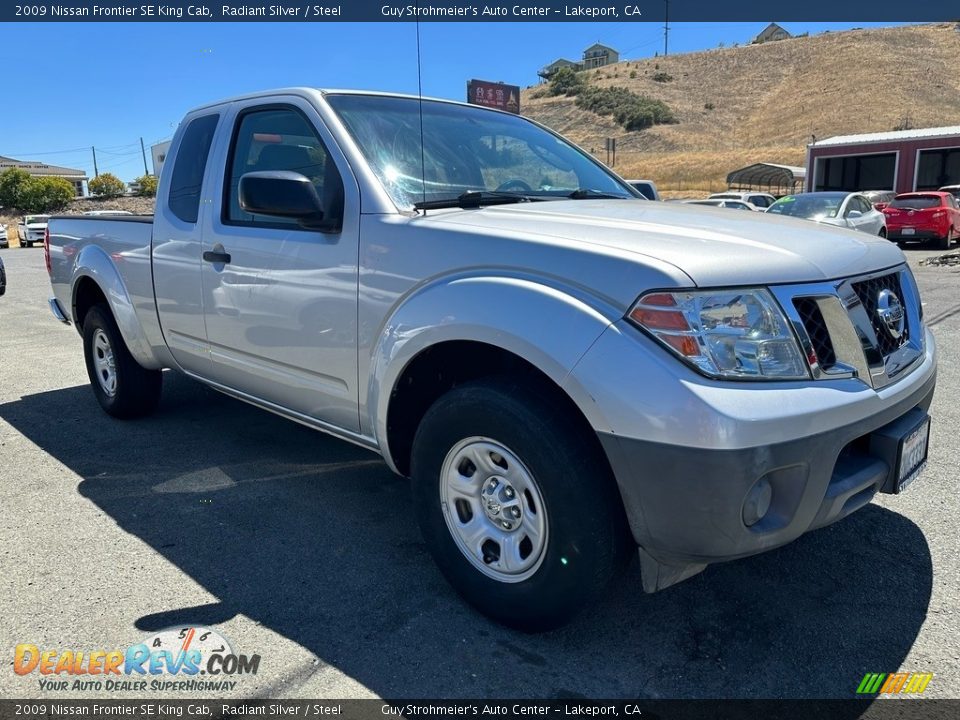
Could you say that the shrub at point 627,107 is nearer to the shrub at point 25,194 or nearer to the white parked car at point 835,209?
the shrub at point 25,194

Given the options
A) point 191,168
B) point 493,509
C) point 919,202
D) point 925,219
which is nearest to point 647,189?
point 191,168

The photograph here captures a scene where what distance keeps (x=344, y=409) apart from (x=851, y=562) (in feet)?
7.18

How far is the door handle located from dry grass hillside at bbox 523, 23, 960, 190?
43.7m

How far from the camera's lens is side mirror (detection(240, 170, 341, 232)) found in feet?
9.41

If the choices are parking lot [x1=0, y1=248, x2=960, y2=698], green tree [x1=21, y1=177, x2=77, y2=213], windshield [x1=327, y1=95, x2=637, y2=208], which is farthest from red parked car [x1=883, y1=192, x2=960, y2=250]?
green tree [x1=21, y1=177, x2=77, y2=213]

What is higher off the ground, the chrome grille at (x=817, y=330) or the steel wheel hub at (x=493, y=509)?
the chrome grille at (x=817, y=330)

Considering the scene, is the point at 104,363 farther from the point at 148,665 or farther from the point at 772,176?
the point at 772,176

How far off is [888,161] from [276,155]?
3850 cm

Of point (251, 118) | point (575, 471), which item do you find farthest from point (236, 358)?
point (575, 471)

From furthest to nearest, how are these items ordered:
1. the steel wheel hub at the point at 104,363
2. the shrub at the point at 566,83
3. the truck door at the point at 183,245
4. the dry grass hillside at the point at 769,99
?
the shrub at the point at 566,83
the dry grass hillside at the point at 769,99
the steel wheel hub at the point at 104,363
the truck door at the point at 183,245

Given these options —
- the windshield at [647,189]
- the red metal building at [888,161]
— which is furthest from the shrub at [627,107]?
the windshield at [647,189]

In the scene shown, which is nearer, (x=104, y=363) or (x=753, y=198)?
(x=104, y=363)

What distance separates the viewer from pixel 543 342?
222cm

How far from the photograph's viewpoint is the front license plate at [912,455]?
2.38 metres
